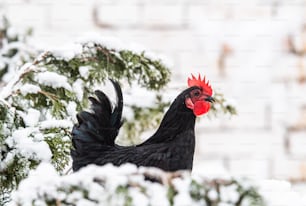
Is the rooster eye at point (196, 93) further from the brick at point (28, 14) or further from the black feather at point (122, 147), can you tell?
the brick at point (28, 14)

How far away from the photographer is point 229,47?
222cm

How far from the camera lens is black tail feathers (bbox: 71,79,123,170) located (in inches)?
37.9

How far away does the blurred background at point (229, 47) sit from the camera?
2191 mm

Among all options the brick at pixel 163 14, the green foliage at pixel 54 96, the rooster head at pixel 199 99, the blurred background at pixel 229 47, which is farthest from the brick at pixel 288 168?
the rooster head at pixel 199 99

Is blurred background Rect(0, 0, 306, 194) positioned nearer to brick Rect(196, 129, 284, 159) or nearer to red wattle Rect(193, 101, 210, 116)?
brick Rect(196, 129, 284, 159)

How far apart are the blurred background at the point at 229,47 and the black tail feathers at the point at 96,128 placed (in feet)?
3.89

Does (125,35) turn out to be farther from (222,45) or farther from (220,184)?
(220,184)

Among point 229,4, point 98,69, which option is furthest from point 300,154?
point 98,69

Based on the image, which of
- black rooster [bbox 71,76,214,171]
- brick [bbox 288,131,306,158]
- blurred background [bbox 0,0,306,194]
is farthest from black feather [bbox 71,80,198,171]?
brick [bbox 288,131,306,158]

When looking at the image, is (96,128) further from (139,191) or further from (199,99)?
(139,191)

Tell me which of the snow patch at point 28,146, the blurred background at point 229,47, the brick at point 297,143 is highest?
the blurred background at point 229,47

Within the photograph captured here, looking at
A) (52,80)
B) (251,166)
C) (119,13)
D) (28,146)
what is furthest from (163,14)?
(28,146)

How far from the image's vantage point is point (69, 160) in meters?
0.99

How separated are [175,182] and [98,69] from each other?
46 cm
